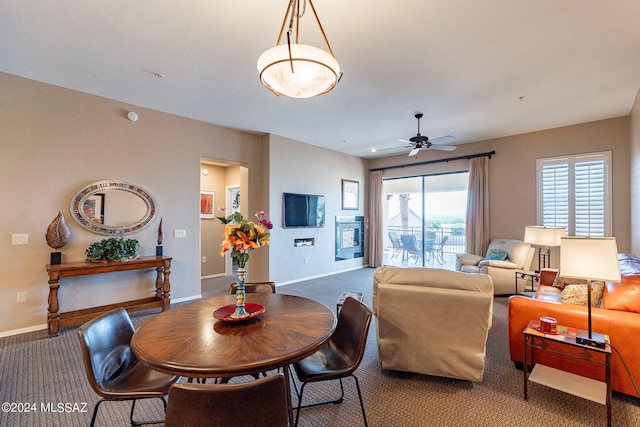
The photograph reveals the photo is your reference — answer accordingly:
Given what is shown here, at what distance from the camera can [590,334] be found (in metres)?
1.97

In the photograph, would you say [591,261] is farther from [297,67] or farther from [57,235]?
[57,235]

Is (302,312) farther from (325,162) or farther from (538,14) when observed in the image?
(325,162)

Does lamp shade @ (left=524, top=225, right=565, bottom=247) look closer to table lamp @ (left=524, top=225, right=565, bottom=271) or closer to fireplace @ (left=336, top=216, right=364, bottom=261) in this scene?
table lamp @ (left=524, top=225, right=565, bottom=271)

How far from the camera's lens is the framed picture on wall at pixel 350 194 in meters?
6.96

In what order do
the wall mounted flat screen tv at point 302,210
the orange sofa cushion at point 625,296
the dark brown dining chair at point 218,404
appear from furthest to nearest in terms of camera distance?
the wall mounted flat screen tv at point 302,210, the orange sofa cushion at point 625,296, the dark brown dining chair at point 218,404

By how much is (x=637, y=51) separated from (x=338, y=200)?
5.02m

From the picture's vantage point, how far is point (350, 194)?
7.16 metres

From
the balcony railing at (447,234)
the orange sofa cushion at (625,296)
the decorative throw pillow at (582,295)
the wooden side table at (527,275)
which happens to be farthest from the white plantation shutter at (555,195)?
the orange sofa cushion at (625,296)

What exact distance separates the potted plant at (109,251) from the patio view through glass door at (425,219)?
18.8ft

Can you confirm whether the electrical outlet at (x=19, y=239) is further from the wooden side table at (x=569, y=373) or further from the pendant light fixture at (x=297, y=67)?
the wooden side table at (x=569, y=373)

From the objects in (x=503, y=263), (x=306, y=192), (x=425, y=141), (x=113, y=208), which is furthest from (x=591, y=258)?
(x=113, y=208)

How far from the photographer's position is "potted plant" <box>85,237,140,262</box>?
138 inches

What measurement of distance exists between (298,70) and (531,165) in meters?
5.43

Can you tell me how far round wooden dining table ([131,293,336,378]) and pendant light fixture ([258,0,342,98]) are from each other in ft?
4.96
